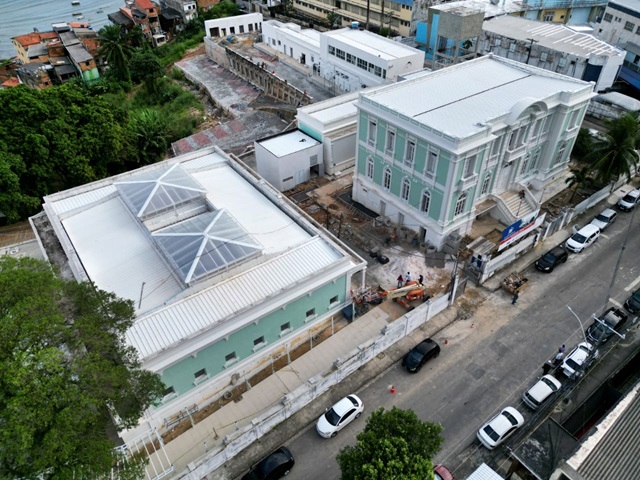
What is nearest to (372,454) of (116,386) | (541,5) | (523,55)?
(116,386)

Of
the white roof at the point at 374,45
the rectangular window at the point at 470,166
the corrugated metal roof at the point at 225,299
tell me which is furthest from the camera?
the white roof at the point at 374,45

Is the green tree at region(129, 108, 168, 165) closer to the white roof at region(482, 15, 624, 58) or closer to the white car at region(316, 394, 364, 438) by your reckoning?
the white car at region(316, 394, 364, 438)

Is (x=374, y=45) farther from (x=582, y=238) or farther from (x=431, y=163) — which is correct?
(x=582, y=238)

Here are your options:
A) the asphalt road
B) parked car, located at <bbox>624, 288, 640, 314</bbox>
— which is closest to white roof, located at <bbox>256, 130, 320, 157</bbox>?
the asphalt road

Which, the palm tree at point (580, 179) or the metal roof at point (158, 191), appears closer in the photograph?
the metal roof at point (158, 191)

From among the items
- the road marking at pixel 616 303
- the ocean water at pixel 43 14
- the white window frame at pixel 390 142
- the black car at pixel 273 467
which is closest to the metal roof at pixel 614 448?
the road marking at pixel 616 303

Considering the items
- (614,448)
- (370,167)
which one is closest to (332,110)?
(370,167)

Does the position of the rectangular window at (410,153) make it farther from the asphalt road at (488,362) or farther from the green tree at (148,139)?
the green tree at (148,139)
